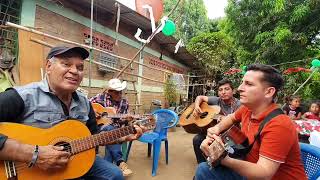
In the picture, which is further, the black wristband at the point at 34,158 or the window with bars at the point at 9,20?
the window with bars at the point at 9,20

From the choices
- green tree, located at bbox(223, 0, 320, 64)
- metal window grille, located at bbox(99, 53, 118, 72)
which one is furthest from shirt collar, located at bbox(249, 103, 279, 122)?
green tree, located at bbox(223, 0, 320, 64)

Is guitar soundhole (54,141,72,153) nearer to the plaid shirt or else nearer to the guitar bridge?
the guitar bridge

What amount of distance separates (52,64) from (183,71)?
13.8 m

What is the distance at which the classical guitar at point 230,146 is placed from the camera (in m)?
2.01

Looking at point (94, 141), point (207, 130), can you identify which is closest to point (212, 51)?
point (207, 130)

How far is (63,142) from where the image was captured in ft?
8.13

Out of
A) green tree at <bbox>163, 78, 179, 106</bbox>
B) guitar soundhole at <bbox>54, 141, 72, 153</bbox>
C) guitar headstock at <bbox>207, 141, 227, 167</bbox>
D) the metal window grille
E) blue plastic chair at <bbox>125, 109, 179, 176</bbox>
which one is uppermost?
the metal window grille

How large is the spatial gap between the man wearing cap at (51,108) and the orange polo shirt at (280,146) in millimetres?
1016

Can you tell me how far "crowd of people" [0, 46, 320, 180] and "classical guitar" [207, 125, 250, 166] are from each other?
26 mm

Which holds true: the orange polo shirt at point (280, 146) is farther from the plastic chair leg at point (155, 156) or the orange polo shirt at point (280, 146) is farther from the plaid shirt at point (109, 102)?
the plaid shirt at point (109, 102)

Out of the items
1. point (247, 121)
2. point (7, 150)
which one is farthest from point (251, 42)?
point (7, 150)

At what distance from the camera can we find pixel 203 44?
1661cm

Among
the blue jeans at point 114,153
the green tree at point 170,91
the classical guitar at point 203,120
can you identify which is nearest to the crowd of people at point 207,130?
the blue jeans at point 114,153

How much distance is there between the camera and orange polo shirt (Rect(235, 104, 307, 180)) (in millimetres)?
2002
